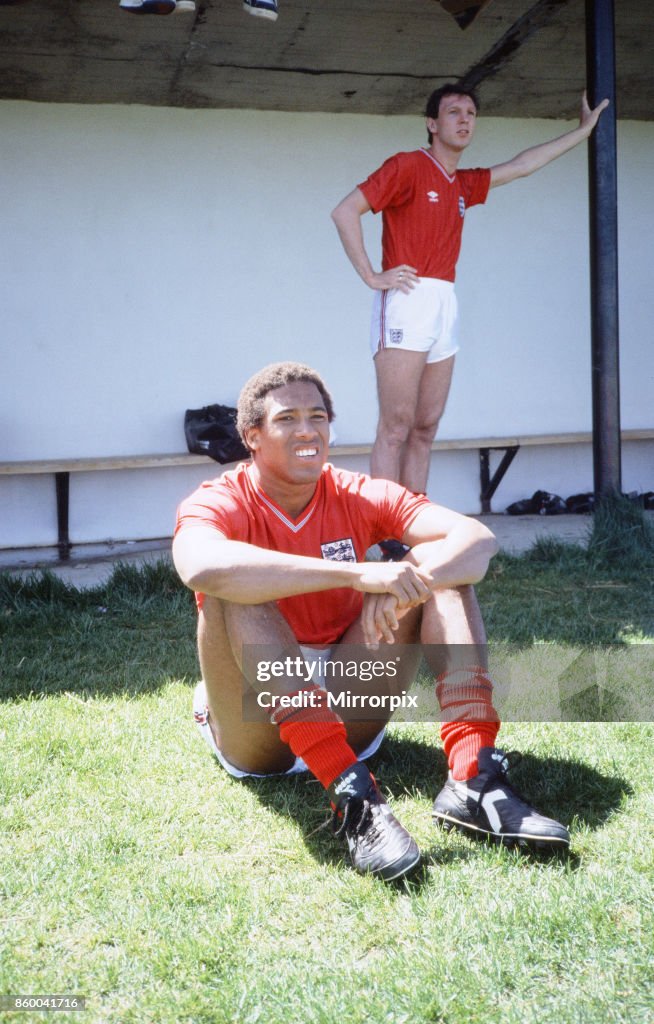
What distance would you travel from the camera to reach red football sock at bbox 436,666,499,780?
225cm

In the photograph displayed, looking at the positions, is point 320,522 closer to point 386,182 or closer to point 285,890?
point 285,890

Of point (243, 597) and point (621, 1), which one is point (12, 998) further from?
point (621, 1)

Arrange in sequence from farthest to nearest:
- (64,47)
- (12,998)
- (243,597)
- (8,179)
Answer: (8,179)
(64,47)
(243,597)
(12,998)

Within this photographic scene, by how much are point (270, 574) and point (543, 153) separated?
143 inches

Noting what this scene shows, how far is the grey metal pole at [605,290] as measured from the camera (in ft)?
16.6

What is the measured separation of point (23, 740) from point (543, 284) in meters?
5.35

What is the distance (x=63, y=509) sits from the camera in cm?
598

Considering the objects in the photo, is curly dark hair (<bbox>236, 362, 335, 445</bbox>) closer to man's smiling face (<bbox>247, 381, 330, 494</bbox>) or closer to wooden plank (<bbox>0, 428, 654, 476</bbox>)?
man's smiling face (<bbox>247, 381, 330, 494</bbox>)

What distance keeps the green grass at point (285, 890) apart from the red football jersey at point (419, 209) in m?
2.46

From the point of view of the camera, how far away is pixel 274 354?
257 inches

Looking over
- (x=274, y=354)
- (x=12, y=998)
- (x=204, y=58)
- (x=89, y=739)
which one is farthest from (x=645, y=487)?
(x=12, y=998)

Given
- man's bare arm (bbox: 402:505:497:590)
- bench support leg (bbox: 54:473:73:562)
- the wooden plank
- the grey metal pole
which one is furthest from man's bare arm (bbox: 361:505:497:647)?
bench support leg (bbox: 54:473:73:562)

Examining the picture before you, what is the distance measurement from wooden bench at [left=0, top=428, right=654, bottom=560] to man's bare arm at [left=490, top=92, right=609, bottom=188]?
6.13ft

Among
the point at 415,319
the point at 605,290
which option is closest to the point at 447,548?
the point at 415,319
